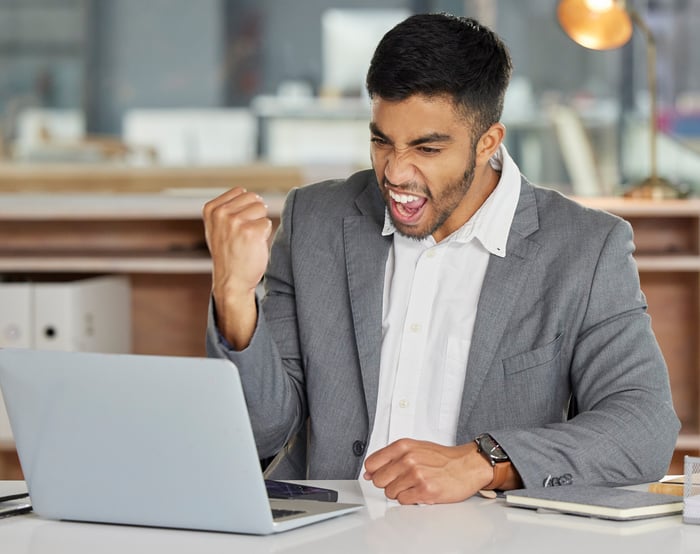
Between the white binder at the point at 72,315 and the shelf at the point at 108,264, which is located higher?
the shelf at the point at 108,264

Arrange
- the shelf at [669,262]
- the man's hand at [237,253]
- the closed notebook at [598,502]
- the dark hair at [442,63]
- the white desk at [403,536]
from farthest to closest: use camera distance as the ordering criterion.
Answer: the shelf at [669,262]
the dark hair at [442,63]
the man's hand at [237,253]
the closed notebook at [598,502]
the white desk at [403,536]

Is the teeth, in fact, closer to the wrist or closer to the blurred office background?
the wrist

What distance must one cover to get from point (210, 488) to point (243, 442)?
0.23ft

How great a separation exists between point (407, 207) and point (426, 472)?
1.60 ft

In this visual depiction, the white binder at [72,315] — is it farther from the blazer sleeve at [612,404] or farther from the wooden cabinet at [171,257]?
the blazer sleeve at [612,404]

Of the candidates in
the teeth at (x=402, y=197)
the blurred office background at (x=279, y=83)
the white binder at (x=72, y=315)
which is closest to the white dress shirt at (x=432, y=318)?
the teeth at (x=402, y=197)

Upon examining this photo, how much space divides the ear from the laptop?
2.32ft

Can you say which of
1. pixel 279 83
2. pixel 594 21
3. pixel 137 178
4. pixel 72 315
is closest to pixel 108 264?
pixel 72 315

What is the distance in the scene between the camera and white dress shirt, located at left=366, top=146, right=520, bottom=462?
5.80 feet

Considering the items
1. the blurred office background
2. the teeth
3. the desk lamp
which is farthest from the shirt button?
the blurred office background

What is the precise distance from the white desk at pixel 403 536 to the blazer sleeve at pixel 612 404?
169mm

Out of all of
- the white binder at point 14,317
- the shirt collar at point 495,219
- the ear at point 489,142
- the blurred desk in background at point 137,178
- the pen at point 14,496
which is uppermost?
the ear at point 489,142

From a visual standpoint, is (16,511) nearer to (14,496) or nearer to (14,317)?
(14,496)

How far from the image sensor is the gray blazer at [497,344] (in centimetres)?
163
